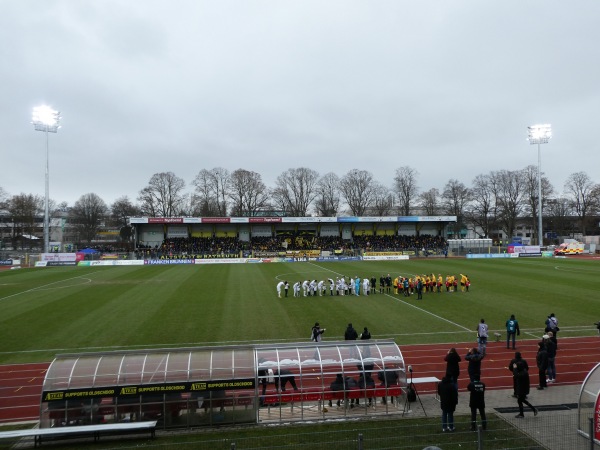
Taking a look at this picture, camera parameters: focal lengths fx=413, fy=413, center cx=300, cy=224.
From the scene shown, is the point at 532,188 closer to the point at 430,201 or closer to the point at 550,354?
the point at 430,201

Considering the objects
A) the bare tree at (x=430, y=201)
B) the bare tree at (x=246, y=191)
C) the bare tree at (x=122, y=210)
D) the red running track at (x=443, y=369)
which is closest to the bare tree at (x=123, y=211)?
the bare tree at (x=122, y=210)

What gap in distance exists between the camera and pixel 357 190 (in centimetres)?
9638

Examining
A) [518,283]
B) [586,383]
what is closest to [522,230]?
[518,283]

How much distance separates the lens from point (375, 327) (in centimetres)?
1938

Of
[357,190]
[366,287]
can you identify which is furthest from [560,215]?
[366,287]

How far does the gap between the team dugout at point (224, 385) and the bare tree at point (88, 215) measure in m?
101

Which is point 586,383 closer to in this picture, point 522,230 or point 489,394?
point 489,394

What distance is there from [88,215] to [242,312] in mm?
95377

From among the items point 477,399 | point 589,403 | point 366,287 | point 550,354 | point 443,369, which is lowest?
point 443,369

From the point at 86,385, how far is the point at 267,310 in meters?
14.1

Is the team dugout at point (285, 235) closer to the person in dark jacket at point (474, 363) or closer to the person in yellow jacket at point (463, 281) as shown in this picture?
the person in yellow jacket at point (463, 281)

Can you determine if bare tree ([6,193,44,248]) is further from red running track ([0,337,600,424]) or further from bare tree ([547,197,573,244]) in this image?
bare tree ([547,197,573,244])

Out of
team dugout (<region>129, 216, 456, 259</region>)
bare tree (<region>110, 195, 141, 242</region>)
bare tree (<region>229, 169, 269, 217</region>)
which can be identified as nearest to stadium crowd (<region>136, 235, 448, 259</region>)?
team dugout (<region>129, 216, 456, 259</region>)

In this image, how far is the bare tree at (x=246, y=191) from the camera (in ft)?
294
